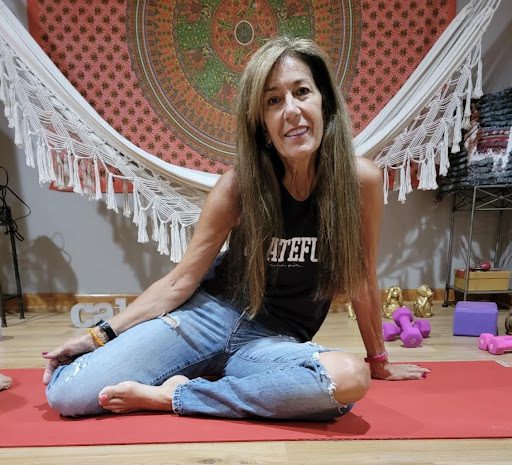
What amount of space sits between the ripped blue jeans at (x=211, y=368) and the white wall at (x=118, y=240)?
3.10 feet

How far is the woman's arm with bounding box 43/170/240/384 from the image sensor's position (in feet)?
3.15

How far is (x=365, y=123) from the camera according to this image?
5.86 ft

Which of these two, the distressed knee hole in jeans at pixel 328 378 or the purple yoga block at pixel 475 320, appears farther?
the purple yoga block at pixel 475 320

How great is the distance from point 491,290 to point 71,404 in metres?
1.56

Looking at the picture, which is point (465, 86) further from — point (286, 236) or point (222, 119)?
point (286, 236)

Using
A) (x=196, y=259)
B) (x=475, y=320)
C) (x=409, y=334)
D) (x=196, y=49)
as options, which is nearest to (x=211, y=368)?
(x=196, y=259)

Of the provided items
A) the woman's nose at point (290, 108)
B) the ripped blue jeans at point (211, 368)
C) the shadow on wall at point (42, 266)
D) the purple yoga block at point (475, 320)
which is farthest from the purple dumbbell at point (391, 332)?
the shadow on wall at point (42, 266)

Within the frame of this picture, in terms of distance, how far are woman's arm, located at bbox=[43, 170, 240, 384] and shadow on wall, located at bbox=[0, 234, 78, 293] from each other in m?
1.04

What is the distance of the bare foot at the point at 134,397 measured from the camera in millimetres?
870

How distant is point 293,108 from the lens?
85cm

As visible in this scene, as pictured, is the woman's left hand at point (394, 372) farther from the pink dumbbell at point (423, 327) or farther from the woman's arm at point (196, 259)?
the woman's arm at point (196, 259)

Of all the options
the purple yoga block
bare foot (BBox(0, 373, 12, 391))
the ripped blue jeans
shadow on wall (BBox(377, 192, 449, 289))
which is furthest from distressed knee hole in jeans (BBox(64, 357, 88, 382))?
shadow on wall (BBox(377, 192, 449, 289))

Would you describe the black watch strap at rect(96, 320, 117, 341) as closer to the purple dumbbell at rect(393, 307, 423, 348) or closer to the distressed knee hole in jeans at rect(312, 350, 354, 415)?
the distressed knee hole in jeans at rect(312, 350, 354, 415)

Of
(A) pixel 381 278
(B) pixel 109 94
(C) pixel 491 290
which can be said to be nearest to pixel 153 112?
(B) pixel 109 94
